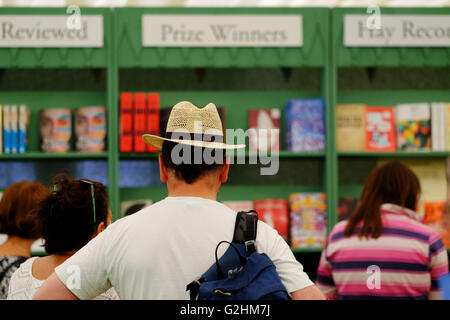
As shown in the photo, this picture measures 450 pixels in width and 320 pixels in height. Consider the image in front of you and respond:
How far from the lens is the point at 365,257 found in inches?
97.6

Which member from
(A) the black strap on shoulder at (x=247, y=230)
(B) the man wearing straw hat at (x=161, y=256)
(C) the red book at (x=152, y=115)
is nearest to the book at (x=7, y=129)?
(C) the red book at (x=152, y=115)

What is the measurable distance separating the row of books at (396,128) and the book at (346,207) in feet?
1.23

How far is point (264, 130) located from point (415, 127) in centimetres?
108

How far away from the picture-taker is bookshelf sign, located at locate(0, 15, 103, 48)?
148 inches

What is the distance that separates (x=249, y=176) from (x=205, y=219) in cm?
298

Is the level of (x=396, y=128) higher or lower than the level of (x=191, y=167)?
higher

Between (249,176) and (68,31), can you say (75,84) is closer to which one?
(68,31)

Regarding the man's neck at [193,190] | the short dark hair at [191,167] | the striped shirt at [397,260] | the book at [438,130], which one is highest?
the book at [438,130]

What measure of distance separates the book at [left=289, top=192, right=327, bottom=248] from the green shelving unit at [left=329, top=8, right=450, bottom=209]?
6.7 inches

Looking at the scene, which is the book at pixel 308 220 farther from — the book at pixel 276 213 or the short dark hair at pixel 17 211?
the short dark hair at pixel 17 211

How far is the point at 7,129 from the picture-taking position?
378 centimetres

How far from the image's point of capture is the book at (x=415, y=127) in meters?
3.94

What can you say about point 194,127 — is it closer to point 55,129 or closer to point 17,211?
point 17,211

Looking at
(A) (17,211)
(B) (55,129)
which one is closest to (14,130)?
(B) (55,129)
